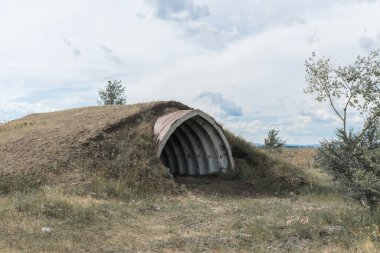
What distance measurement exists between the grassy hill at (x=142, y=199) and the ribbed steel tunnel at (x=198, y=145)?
2.55ft

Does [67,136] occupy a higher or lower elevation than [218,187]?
higher

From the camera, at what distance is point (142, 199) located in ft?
47.7

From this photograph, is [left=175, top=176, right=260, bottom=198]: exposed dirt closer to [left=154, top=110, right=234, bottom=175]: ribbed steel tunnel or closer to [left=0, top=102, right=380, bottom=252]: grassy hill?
[left=0, top=102, right=380, bottom=252]: grassy hill

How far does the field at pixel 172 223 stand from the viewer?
849 centimetres

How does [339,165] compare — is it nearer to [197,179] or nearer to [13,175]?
[197,179]

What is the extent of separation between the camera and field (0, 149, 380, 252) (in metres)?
8.49

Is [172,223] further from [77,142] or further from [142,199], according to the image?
[77,142]

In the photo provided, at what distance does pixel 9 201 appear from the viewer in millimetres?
12578

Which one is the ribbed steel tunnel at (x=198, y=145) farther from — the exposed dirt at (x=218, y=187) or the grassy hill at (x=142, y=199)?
the exposed dirt at (x=218, y=187)

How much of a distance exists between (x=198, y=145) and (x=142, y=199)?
713 cm

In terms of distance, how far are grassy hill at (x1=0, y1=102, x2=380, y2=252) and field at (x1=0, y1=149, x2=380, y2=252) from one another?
3 cm

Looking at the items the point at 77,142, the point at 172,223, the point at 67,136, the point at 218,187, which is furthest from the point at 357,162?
the point at 67,136

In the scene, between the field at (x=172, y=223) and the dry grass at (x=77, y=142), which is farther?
the dry grass at (x=77, y=142)

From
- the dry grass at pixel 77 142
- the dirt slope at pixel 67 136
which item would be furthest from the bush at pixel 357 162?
the dirt slope at pixel 67 136
